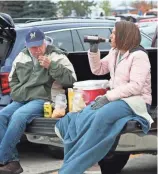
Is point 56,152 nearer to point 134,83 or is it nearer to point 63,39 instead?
point 63,39

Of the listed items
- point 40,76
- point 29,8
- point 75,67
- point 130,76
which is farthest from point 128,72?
point 29,8

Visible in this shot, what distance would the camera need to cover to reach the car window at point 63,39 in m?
7.13

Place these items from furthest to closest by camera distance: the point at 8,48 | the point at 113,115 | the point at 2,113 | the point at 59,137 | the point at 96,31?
the point at 96,31, the point at 8,48, the point at 2,113, the point at 59,137, the point at 113,115

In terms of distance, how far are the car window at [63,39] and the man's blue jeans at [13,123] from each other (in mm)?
1944

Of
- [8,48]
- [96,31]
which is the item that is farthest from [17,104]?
[96,31]

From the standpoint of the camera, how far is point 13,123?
5055 millimetres

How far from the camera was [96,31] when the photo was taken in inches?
304

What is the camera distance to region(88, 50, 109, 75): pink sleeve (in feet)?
16.0

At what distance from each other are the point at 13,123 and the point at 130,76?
4.01 ft

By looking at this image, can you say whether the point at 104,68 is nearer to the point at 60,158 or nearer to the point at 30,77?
the point at 30,77

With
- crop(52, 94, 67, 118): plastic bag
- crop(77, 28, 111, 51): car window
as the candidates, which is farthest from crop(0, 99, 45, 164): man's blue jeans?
crop(77, 28, 111, 51): car window

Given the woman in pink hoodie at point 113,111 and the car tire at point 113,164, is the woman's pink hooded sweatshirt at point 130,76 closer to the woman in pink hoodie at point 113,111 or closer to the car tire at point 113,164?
the woman in pink hoodie at point 113,111

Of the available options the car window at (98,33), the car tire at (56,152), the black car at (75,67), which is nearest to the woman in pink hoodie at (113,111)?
the black car at (75,67)

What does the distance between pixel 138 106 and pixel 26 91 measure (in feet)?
4.57
